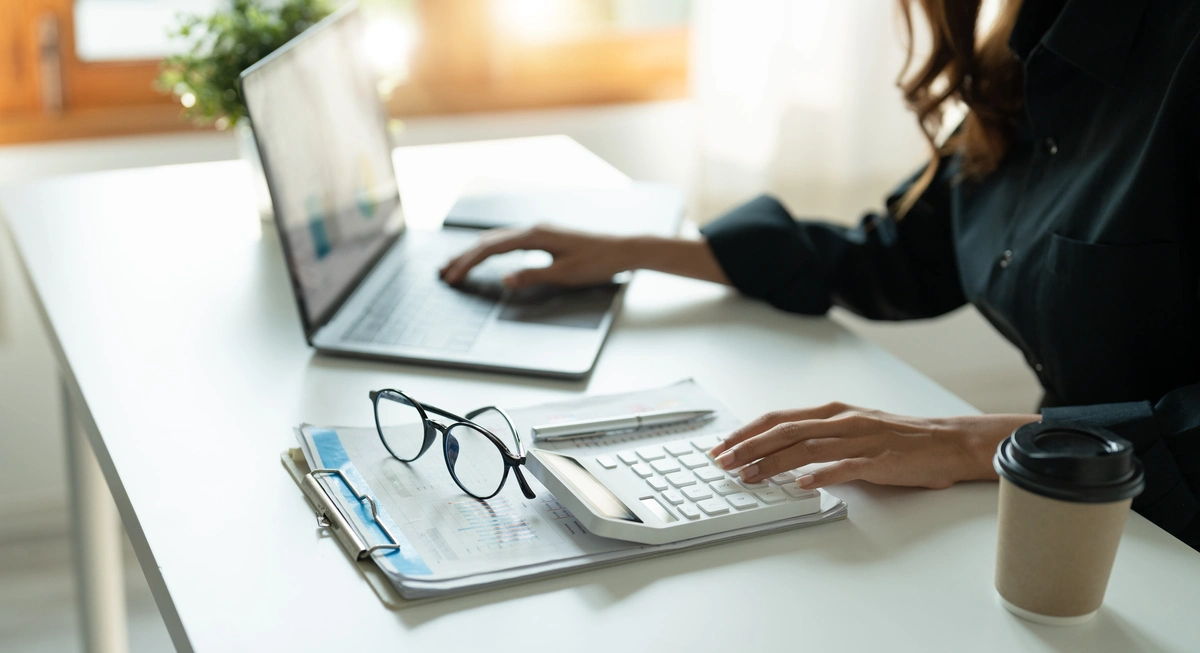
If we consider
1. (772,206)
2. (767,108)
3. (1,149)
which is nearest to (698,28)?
(767,108)

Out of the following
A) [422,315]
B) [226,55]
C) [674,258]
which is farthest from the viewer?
[226,55]

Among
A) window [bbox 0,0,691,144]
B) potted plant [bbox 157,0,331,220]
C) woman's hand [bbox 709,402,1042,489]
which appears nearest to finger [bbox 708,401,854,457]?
woman's hand [bbox 709,402,1042,489]

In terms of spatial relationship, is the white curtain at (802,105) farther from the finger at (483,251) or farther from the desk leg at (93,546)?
the desk leg at (93,546)

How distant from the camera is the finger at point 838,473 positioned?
0.71 m

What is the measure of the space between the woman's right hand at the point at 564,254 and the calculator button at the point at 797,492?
450 mm

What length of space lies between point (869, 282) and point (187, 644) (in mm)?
854

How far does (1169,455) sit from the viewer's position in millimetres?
738

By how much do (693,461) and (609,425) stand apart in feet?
0.28

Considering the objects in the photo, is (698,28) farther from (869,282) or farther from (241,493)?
(241,493)

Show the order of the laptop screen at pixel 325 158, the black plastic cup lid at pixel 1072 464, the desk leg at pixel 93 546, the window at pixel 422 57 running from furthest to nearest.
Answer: the window at pixel 422 57 → the desk leg at pixel 93 546 → the laptop screen at pixel 325 158 → the black plastic cup lid at pixel 1072 464

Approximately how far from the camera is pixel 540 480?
2.31ft

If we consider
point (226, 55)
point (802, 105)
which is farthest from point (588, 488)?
point (802, 105)

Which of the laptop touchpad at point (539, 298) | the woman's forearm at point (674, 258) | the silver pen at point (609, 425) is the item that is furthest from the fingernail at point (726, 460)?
the woman's forearm at point (674, 258)

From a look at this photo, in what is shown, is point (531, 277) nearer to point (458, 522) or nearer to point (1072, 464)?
point (458, 522)
